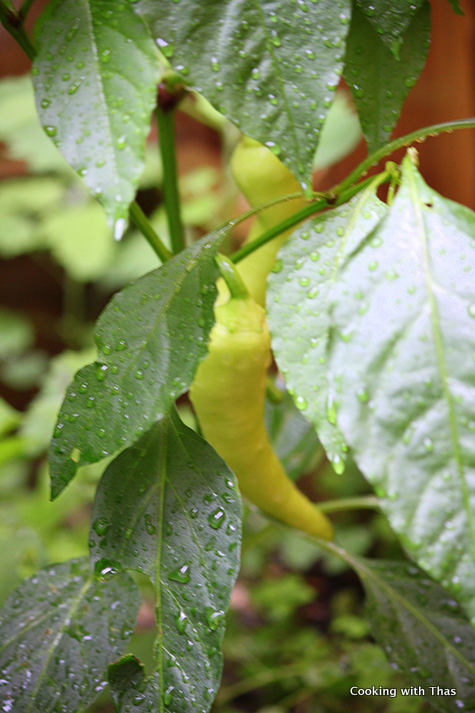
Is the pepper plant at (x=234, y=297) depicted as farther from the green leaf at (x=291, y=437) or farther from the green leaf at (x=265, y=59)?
the green leaf at (x=291, y=437)

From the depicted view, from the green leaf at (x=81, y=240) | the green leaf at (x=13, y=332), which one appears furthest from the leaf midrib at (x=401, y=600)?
the green leaf at (x=13, y=332)

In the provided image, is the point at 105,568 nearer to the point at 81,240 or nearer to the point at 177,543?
the point at 177,543

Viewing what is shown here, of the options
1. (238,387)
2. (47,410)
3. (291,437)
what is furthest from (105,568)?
(47,410)

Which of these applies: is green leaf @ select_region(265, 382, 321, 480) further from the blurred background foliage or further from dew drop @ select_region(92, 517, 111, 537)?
dew drop @ select_region(92, 517, 111, 537)

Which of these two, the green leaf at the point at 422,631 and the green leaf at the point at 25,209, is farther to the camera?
the green leaf at the point at 25,209

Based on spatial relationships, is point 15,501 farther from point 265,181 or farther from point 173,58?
point 173,58

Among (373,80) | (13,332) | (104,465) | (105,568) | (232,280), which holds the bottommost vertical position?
(13,332)

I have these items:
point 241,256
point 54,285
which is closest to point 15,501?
point 54,285
